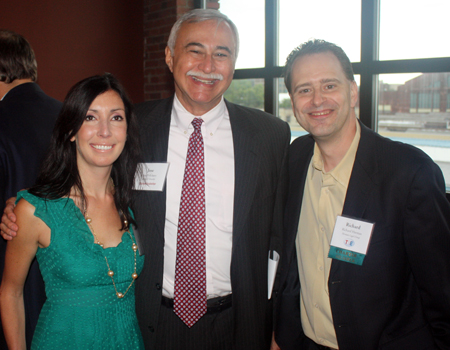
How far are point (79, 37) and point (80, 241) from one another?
3264mm

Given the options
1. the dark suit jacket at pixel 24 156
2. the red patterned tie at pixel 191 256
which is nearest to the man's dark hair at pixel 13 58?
the dark suit jacket at pixel 24 156

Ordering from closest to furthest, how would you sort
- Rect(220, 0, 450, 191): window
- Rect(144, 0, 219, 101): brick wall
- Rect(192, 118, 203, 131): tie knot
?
1. Rect(192, 118, 203, 131): tie knot
2. Rect(220, 0, 450, 191): window
3. Rect(144, 0, 219, 101): brick wall

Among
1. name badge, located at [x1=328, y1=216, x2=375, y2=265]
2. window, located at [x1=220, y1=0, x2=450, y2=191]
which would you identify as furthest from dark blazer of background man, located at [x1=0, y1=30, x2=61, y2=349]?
window, located at [x1=220, y1=0, x2=450, y2=191]

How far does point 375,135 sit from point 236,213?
0.73 m

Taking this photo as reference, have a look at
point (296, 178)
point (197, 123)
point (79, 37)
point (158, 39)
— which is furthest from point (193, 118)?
point (158, 39)

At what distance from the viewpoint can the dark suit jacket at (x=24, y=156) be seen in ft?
6.76

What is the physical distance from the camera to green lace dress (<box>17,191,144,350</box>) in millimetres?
1549

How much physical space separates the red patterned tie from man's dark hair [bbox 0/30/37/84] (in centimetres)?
127

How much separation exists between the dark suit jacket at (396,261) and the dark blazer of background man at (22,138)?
1.61m

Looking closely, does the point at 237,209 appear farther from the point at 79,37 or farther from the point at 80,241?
the point at 79,37

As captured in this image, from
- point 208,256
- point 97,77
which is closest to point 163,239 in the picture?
point 208,256

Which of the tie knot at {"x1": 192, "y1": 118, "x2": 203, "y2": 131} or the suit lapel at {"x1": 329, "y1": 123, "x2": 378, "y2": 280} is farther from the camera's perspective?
the tie knot at {"x1": 192, "y1": 118, "x2": 203, "y2": 131}

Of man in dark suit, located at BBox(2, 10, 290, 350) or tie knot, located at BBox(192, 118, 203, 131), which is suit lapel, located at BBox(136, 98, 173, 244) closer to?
man in dark suit, located at BBox(2, 10, 290, 350)

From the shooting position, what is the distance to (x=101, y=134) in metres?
1.66
